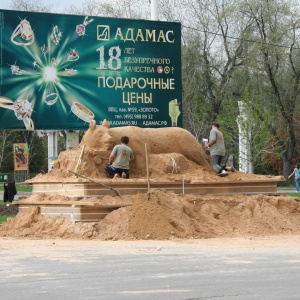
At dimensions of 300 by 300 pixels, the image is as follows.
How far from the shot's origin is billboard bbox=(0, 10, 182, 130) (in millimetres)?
27156

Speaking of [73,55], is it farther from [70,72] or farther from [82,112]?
[82,112]

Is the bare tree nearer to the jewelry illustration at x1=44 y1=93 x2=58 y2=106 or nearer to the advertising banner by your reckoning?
the advertising banner

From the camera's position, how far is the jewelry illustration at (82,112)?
28.0 metres

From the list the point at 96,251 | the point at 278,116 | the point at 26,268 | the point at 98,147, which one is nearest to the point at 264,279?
the point at 26,268

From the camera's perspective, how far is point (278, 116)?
56.4 metres

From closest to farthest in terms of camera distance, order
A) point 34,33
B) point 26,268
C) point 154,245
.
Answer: point 26,268, point 154,245, point 34,33

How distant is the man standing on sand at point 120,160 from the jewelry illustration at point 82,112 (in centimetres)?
823

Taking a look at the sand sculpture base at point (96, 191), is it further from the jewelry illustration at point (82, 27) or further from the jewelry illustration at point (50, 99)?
the jewelry illustration at point (82, 27)

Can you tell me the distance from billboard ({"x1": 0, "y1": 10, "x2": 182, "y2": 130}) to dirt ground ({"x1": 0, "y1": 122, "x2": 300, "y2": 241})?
22.4 feet

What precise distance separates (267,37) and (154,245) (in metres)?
37.9

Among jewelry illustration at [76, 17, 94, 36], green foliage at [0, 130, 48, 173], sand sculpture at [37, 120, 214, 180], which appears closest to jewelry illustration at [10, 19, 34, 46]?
jewelry illustration at [76, 17, 94, 36]

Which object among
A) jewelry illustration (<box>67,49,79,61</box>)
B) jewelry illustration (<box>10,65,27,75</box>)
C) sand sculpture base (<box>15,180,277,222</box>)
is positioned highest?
jewelry illustration (<box>67,49,79,61</box>)

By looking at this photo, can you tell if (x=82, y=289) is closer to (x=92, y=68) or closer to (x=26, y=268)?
(x=26, y=268)

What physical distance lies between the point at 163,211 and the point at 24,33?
11.2m
